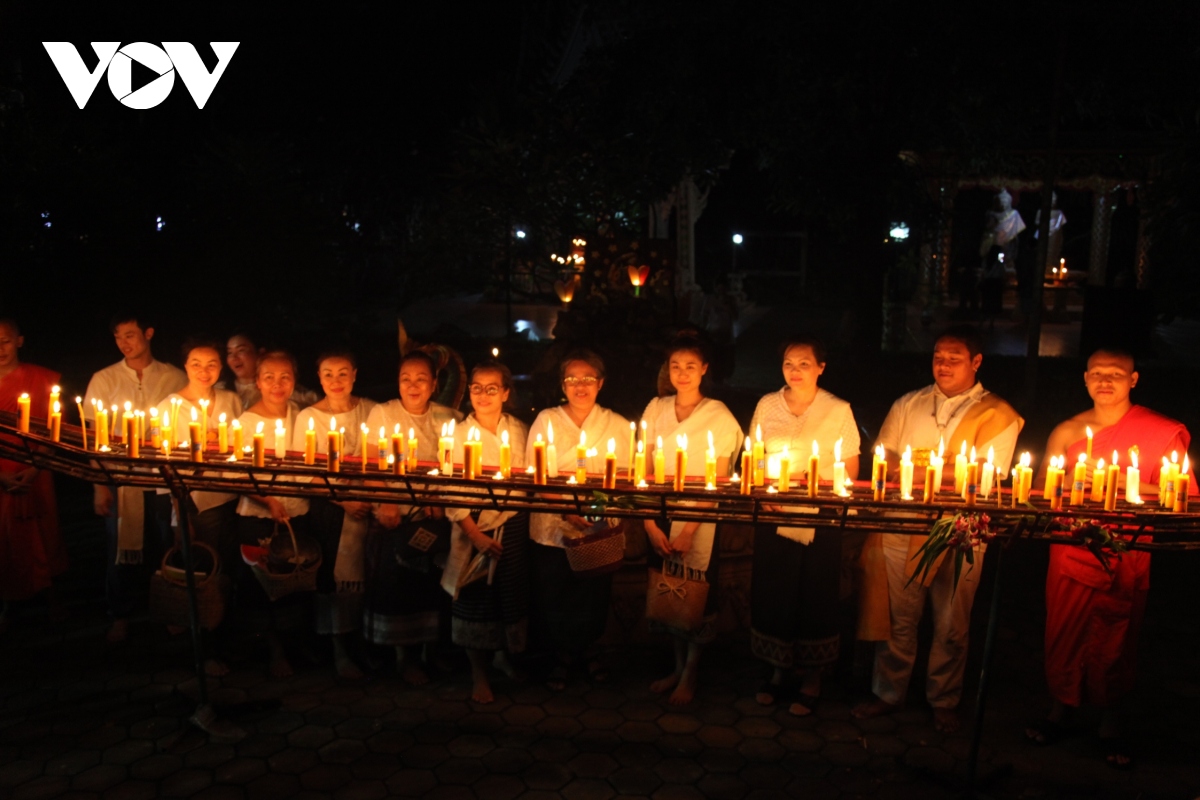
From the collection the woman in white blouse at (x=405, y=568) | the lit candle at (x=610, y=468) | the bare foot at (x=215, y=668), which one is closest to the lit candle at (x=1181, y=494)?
the lit candle at (x=610, y=468)

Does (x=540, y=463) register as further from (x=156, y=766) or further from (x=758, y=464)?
(x=156, y=766)

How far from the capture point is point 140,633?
18.6ft

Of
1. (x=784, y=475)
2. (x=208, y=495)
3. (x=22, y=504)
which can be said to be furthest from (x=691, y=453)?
(x=22, y=504)

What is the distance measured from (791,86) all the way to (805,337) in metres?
6.77

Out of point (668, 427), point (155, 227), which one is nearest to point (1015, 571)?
point (668, 427)

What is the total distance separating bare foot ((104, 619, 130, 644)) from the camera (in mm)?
5535

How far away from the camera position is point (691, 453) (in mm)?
4867

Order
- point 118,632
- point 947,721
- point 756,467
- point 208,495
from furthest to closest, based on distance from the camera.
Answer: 1. point 118,632
2. point 208,495
3. point 947,721
4. point 756,467

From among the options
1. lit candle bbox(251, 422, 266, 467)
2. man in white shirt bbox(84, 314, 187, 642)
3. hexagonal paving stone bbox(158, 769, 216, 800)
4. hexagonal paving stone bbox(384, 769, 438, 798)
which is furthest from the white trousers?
man in white shirt bbox(84, 314, 187, 642)

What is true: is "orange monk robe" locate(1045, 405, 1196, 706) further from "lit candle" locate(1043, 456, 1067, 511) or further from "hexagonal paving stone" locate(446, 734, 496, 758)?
"hexagonal paving stone" locate(446, 734, 496, 758)

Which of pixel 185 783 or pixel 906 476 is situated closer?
pixel 906 476

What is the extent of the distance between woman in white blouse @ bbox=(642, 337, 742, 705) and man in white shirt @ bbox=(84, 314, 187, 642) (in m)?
2.84

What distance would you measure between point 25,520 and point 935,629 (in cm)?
497

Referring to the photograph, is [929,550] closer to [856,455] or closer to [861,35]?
[856,455]
